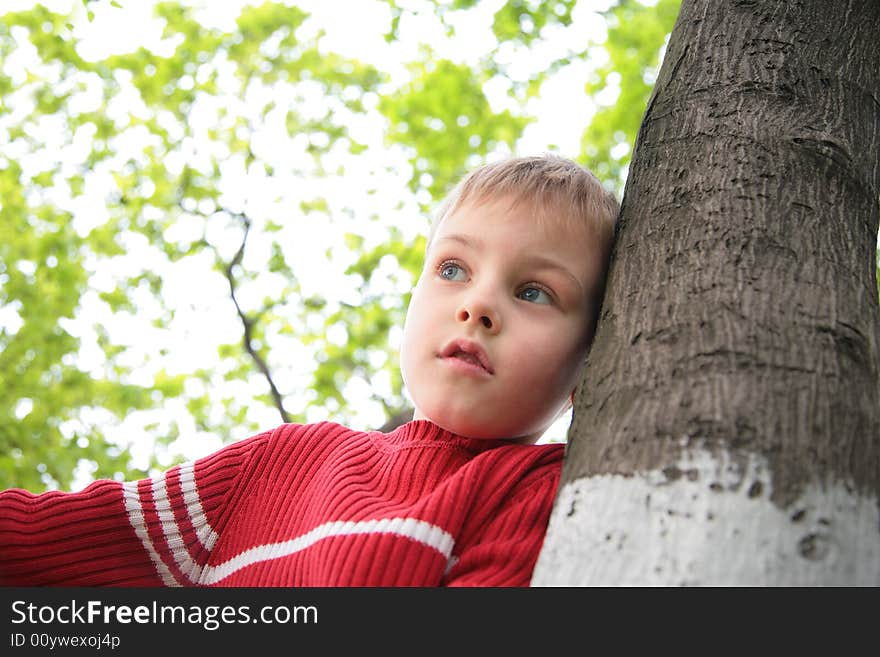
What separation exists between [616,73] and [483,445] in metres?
7.59

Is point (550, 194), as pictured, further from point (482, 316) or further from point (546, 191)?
point (482, 316)

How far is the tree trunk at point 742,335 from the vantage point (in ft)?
3.48

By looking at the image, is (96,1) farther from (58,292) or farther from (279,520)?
(279,520)

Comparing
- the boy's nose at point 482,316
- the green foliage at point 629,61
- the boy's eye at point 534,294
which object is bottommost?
the boy's nose at point 482,316

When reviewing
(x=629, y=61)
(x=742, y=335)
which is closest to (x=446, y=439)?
(x=742, y=335)

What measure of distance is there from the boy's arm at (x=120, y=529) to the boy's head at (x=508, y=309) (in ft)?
1.63

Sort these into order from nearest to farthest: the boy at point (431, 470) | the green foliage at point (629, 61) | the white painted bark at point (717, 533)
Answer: the white painted bark at point (717, 533) → the boy at point (431, 470) → the green foliage at point (629, 61)

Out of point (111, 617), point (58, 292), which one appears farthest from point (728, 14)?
point (58, 292)

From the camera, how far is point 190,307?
9656mm

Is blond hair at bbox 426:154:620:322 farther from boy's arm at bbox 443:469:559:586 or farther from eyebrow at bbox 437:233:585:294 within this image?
boy's arm at bbox 443:469:559:586

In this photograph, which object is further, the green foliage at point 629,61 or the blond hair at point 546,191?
the green foliage at point 629,61

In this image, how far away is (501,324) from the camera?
Answer: 62.1 inches

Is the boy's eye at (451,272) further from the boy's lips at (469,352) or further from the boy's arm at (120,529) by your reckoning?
the boy's arm at (120,529)

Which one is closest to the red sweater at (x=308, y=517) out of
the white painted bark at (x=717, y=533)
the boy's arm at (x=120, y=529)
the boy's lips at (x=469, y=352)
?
the boy's arm at (x=120, y=529)
